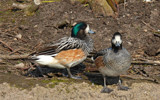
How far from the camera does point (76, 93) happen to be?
4.41 metres

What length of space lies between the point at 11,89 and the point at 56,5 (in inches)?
151

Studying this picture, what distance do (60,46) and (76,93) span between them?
42.0 inches

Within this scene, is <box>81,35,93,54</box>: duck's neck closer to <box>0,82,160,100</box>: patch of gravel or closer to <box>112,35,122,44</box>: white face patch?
<box>0,82,160,100</box>: patch of gravel

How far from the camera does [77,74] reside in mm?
5430

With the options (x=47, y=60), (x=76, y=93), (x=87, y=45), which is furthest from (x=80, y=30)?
(x=76, y=93)

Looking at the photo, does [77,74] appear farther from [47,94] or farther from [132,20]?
[132,20]

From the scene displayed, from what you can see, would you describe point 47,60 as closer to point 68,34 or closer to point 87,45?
point 87,45

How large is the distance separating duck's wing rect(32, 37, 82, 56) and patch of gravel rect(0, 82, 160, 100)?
714mm

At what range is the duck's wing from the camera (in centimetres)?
502

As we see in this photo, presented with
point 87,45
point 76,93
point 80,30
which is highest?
point 80,30

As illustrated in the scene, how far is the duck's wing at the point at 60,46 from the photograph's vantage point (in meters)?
5.02

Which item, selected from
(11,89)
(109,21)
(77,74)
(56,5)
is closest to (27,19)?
(56,5)

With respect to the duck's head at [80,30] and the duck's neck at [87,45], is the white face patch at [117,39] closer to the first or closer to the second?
the duck's neck at [87,45]

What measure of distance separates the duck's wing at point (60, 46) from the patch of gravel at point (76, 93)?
0.71 metres
